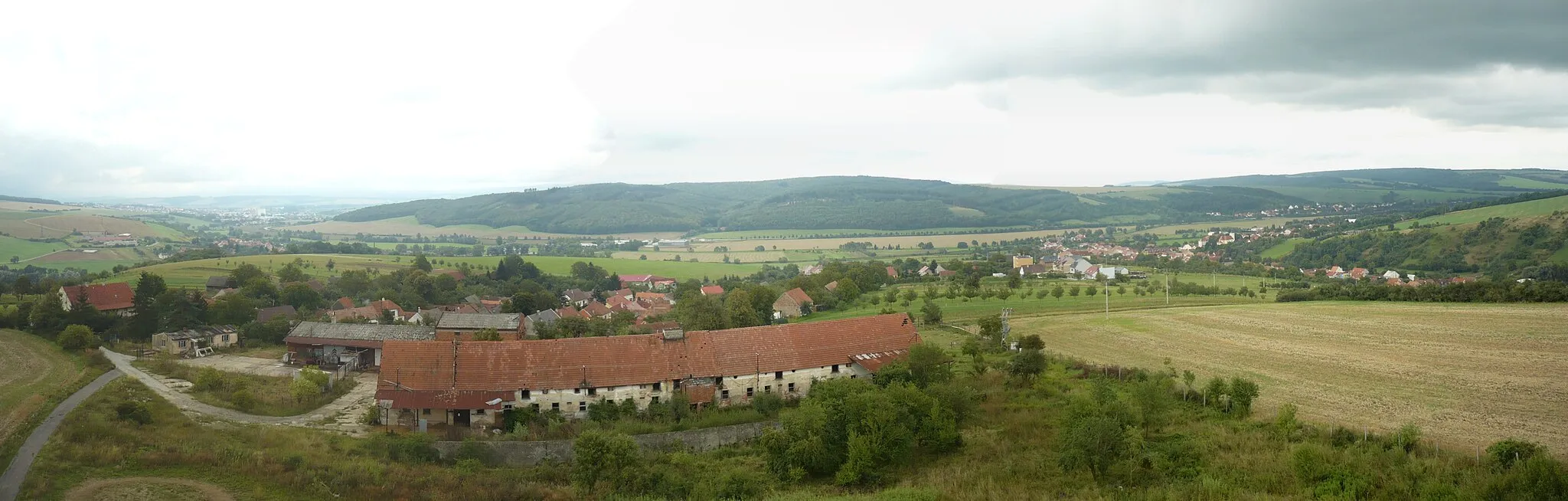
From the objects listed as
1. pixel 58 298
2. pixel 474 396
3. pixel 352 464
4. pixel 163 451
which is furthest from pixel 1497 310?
pixel 58 298

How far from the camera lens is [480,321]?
43.3 metres

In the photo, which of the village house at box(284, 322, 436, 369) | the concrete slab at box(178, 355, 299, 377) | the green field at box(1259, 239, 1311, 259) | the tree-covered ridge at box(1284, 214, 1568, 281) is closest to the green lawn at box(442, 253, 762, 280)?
the village house at box(284, 322, 436, 369)

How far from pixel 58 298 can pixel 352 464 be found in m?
38.2

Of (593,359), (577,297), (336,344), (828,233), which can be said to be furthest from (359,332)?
(828,233)

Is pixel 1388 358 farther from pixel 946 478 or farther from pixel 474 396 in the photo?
pixel 474 396

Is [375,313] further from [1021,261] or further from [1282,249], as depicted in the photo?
[1282,249]

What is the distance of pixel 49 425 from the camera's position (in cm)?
2395

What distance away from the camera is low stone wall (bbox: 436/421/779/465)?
23.8 meters

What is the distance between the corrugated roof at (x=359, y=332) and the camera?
133 ft

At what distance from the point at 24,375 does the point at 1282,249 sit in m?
116

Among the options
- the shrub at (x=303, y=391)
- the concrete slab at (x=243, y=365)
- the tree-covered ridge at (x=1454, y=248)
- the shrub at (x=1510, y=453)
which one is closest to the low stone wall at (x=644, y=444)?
the shrub at (x=303, y=391)

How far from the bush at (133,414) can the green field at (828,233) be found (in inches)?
4906

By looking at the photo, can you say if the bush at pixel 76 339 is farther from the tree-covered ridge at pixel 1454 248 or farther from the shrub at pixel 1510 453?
the tree-covered ridge at pixel 1454 248

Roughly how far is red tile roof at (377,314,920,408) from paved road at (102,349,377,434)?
193cm
